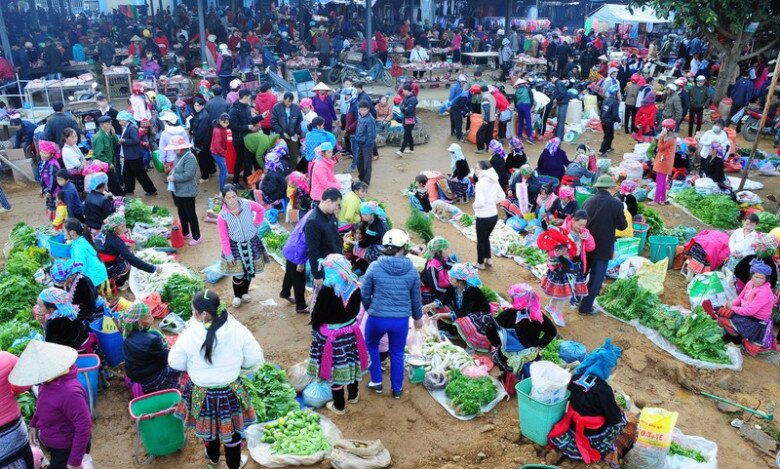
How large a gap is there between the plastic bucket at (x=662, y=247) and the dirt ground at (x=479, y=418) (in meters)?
0.30

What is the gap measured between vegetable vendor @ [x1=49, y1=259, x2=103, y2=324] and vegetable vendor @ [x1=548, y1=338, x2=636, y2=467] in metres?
4.35

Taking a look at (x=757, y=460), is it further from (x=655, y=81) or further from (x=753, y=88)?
(x=655, y=81)

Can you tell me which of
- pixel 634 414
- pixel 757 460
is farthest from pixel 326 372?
pixel 757 460

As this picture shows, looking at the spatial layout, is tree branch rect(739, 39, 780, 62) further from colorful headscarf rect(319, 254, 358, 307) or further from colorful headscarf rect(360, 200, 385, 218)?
colorful headscarf rect(319, 254, 358, 307)

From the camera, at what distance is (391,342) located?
18.5 ft

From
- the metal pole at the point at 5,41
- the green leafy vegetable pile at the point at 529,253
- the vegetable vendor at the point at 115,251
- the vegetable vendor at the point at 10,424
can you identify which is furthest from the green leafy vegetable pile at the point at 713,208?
the metal pole at the point at 5,41

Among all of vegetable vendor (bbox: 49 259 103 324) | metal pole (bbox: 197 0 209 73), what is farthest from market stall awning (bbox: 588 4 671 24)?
vegetable vendor (bbox: 49 259 103 324)

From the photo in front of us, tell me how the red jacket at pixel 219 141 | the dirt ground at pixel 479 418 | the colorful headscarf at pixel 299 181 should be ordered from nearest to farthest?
the dirt ground at pixel 479 418, the colorful headscarf at pixel 299 181, the red jacket at pixel 219 141

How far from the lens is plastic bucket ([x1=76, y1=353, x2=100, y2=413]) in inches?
211

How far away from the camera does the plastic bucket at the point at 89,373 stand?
536cm

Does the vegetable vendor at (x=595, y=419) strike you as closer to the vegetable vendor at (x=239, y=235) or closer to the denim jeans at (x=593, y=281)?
the denim jeans at (x=593, y=281)

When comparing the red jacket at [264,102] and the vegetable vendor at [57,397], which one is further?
the red jacket at [264,102]

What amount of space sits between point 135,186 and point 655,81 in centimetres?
1495

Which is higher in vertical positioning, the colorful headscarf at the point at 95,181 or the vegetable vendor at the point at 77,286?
the colorful headscarf at the point at 95,181
